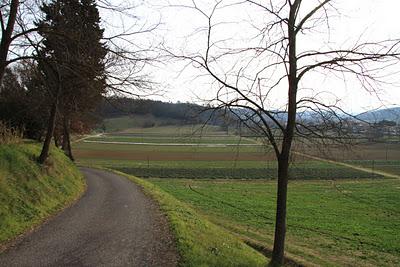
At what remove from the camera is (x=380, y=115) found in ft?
32.3

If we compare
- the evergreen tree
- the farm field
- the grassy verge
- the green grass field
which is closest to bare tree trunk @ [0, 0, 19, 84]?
the evergreen tree

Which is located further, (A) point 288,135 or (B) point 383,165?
(B) point 383,165

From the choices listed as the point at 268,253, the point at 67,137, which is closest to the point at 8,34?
the point at 268,253

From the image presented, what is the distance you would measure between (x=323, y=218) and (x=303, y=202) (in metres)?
6.99

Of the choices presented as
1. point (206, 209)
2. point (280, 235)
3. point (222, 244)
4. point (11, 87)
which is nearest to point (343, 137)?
point (280, 235)

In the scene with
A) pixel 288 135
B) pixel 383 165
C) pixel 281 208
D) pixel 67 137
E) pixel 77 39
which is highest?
pixel 77 39

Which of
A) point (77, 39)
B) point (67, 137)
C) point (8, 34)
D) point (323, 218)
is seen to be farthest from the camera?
point (67, 137)

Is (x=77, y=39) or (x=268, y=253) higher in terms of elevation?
(x=77, y=39)

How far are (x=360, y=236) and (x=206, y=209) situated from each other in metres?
8.93

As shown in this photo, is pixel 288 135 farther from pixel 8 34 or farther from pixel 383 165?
pixel 383 165

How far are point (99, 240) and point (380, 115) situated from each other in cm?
709

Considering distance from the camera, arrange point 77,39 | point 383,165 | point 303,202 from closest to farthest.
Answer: point 77,39
point 303,202
point 383,165

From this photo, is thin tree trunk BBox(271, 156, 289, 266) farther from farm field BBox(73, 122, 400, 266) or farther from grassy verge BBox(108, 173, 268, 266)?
farm field BBox(73, 122, 400, 266)

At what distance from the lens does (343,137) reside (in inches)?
410
